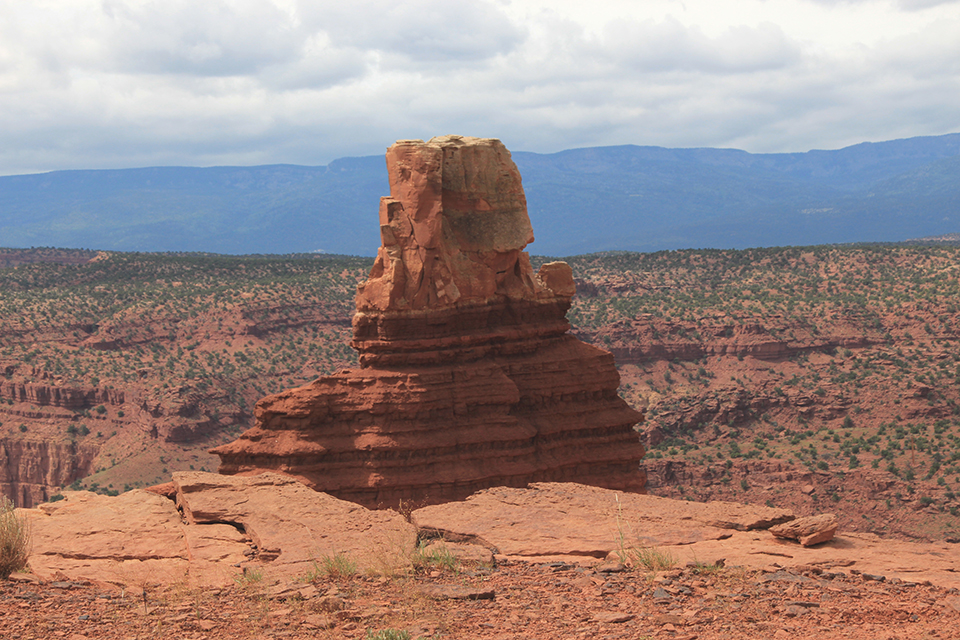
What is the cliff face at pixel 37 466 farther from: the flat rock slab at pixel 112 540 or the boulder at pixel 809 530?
the boulder at pixel 809 530

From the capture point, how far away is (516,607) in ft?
38.4

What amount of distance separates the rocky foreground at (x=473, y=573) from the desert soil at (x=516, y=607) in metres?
0.03

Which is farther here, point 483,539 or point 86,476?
point 86,476

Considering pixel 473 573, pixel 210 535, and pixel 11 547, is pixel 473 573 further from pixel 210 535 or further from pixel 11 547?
pixel 11 547

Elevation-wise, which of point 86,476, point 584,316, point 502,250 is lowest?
point 86,476

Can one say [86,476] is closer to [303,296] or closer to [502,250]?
[303,296]

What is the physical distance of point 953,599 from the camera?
37.6ft

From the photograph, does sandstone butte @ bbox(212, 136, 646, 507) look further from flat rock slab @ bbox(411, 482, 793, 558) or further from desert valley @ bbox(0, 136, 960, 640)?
flat rock slab @ bbox(411, 482, 793, 558)

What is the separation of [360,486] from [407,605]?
443 inches

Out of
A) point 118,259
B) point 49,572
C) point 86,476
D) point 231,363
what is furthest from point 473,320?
point 118,259

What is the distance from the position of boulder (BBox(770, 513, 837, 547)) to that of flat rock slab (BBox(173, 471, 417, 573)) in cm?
482

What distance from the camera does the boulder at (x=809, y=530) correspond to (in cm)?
1389

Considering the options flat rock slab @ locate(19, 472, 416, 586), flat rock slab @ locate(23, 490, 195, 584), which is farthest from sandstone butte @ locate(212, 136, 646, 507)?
flat rock slab @ locate(23, 490, 195, 584)

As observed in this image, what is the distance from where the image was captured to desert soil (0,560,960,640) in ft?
35.9
